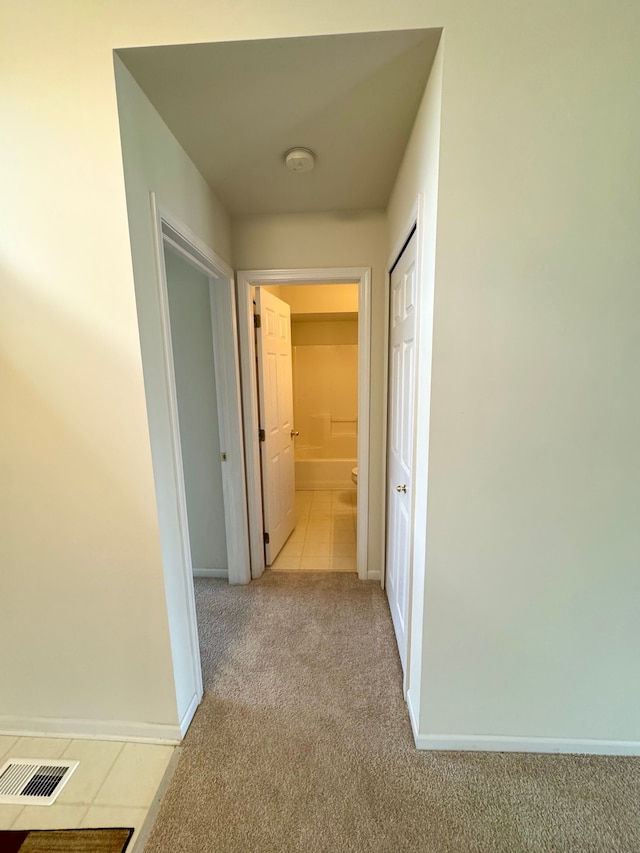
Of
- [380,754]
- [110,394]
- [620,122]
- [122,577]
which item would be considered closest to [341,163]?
[620,122]

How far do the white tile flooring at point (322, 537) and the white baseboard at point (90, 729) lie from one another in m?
1.19

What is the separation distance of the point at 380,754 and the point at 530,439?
129 centimetres

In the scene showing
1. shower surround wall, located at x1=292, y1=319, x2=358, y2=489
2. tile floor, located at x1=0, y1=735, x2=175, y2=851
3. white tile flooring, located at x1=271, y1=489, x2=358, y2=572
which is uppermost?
shower surround wall, located at x1=292, y1=319, x2=358, y2=489

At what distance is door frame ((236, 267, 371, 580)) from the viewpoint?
2070mm

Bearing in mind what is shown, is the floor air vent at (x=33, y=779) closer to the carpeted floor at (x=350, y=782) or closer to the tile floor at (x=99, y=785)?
the tile floor at (x=99, y=785)

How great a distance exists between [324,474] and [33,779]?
338 centimetres

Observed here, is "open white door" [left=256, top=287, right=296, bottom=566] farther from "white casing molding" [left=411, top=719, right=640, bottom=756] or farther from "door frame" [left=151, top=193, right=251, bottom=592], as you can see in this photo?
"white casing molding" [left=411, top=719, right=640, bottom=756]

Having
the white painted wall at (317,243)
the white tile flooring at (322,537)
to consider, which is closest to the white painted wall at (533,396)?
the white painted wall at (317,243)

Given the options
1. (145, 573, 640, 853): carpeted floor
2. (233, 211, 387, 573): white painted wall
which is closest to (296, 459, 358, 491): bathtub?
(233, 211, 387, 573): white painted wall

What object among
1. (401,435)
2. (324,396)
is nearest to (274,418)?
(401,435)

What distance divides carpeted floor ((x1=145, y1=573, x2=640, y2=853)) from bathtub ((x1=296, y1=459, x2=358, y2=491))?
2.68 meters

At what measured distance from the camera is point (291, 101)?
118cm

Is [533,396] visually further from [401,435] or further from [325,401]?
[325,401]

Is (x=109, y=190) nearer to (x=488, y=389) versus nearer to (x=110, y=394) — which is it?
(x=110, y=394)
